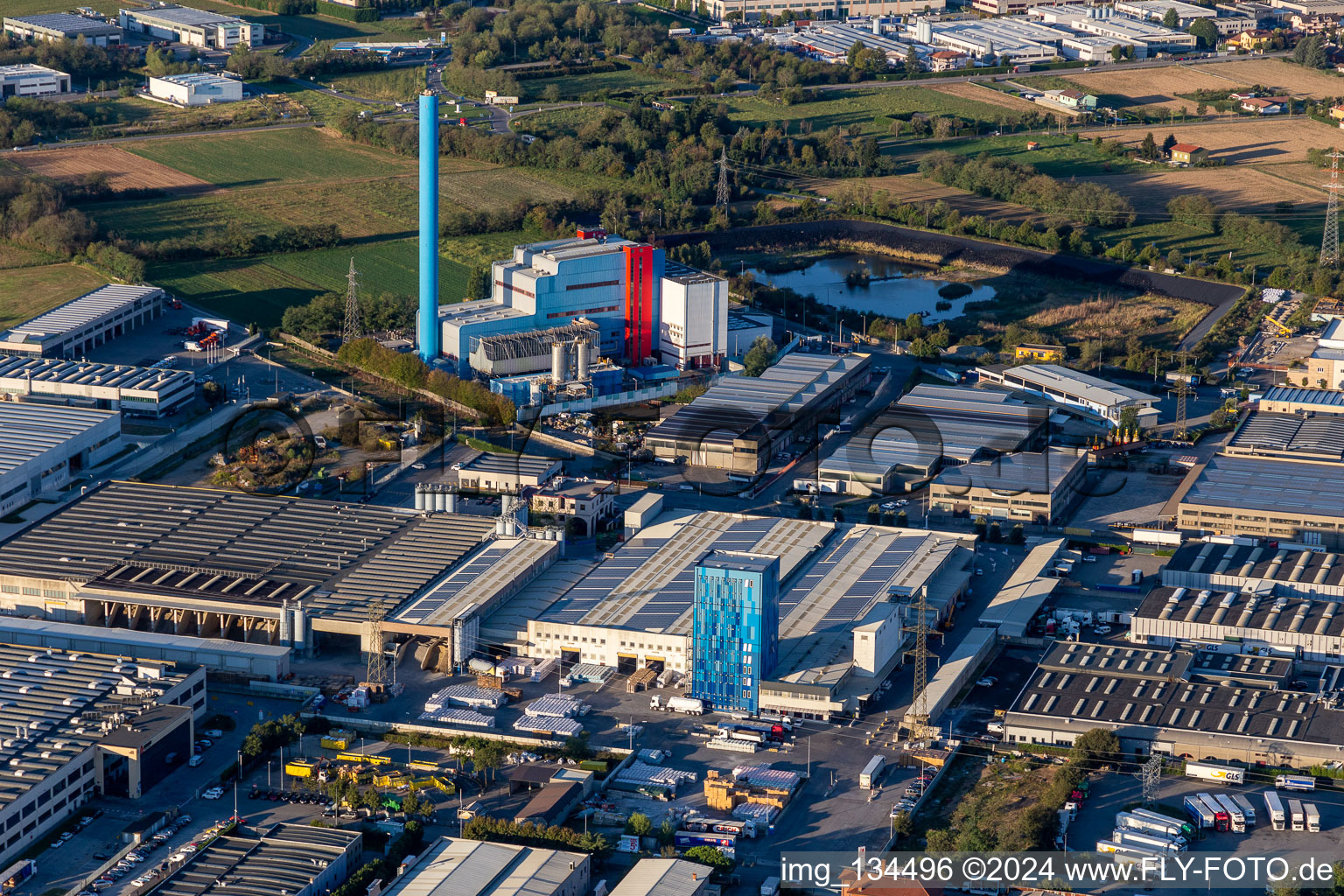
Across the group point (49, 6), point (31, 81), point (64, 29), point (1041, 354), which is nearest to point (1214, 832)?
point (1041, 354)

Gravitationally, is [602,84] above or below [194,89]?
above

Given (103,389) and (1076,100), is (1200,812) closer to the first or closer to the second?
(103,389)

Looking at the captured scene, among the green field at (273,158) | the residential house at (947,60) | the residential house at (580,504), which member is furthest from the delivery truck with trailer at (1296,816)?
the residential house at (947,60)

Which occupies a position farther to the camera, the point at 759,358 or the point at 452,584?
the point at 759,358

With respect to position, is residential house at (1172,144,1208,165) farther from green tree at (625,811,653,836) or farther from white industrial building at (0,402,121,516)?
green tree at (625,811,653,836)

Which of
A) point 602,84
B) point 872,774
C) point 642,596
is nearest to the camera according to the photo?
point 872,774

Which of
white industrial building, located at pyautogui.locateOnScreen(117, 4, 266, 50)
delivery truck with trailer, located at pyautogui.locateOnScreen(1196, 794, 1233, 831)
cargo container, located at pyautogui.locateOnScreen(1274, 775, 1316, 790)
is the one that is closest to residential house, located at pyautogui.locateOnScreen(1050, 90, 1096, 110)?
white industrial building, located at pyautogui.locateOnScreen(117, 4, 266, 50)
